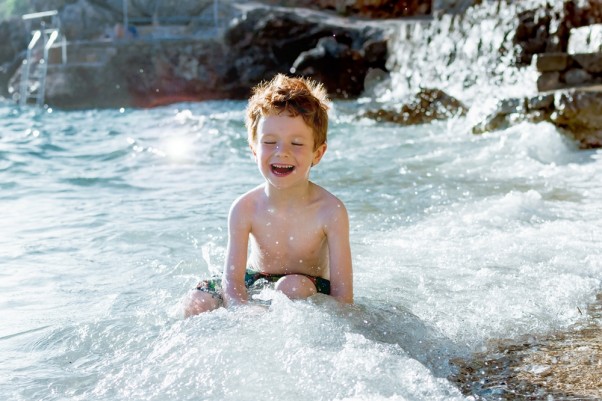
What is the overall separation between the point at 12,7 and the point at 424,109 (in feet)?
98.3

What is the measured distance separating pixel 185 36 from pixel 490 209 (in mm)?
23545

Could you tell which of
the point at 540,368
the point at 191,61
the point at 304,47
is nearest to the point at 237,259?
the point at 540,368

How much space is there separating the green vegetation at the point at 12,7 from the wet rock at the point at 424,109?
1023 inches

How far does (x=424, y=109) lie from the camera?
1212 centimetres

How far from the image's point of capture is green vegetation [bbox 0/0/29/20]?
112ft

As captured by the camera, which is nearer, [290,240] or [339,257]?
[339,257]

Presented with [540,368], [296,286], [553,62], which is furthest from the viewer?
[553,62]

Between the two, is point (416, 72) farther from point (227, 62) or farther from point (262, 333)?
point (262, 333)

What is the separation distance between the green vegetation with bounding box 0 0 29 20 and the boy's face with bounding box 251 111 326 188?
33692mm

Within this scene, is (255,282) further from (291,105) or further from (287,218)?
(291,105)

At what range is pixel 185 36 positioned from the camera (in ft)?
88.9

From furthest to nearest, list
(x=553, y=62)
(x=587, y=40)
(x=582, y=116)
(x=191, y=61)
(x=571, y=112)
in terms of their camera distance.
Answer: (x=191, y=61)
(x=587, y=40)
(x=553, y=62)
(x=571, y=112)
(x=582, y=116)

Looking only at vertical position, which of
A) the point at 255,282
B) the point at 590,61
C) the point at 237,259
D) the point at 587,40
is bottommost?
the point at 255,282

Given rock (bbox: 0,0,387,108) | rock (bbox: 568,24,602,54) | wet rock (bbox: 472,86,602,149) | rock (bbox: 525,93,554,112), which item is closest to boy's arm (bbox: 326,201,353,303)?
wet rock (bbox: 472,86,602,149)
